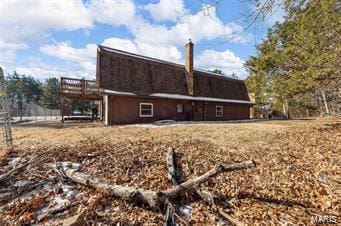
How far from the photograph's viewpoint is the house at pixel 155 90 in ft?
49.5

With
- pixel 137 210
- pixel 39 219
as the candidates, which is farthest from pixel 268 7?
pixel 39 219

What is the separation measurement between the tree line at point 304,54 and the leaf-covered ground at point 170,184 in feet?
12.2

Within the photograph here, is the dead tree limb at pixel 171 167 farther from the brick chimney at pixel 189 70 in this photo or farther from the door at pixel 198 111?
the brick chimney at pixel 189 70

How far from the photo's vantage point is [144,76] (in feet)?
55.9

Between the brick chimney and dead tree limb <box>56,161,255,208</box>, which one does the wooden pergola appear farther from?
dead tree limb <box>56,161,255,208</box>

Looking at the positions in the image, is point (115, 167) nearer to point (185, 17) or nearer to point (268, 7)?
point (185, 17)

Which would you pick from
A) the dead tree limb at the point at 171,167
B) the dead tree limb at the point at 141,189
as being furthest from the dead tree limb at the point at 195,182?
the dead tree limb at the point at 171,167

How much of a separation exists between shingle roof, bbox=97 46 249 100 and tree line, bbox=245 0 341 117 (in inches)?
265

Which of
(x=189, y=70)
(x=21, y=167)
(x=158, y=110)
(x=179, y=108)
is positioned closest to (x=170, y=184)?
(x=21, y=167)

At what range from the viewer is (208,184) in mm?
4250

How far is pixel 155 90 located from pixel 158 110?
158 cm

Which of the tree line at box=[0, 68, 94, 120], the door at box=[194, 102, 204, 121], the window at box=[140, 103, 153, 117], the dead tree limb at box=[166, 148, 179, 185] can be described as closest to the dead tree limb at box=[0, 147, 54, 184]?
the dead tree limb at box=[166, 148, 179, 185]

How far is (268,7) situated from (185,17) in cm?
155

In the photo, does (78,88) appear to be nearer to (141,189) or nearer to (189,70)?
(189,70)
